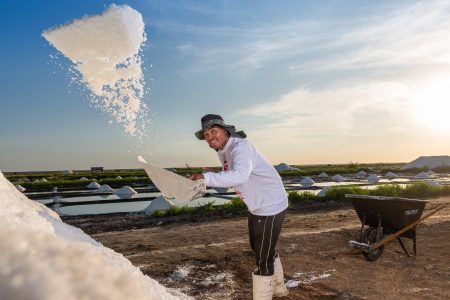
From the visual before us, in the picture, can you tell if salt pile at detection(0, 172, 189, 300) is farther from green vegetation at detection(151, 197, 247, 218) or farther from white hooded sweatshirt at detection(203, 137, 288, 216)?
green vegetation at detection(151, 197, 247, 218)

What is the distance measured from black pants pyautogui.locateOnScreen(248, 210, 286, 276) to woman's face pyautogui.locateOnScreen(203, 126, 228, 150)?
80 cm

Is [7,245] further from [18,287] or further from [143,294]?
[143,294]

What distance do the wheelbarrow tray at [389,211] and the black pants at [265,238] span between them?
110 inches

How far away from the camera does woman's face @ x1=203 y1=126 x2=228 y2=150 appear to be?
362 cm

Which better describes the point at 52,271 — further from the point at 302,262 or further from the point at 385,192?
the point at 385,192

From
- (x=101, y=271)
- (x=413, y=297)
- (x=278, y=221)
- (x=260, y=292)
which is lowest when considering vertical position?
(x=413, y=297)

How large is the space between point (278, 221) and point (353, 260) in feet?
9.33

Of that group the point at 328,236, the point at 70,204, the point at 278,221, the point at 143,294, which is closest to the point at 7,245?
the point at 143,294

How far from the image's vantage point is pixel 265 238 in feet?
12.9

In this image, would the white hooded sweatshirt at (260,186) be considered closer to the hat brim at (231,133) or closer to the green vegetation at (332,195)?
the hat brim at (231,133)

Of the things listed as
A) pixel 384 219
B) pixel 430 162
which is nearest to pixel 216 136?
pixel 384 219

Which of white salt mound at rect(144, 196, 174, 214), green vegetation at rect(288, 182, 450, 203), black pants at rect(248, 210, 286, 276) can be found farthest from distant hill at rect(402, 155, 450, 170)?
black pants at rect(248, 210, 286, 276)

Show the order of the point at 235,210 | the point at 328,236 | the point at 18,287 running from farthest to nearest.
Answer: the point at 235,210, the point at 328,236, the point at 18,287

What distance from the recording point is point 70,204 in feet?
56.0
